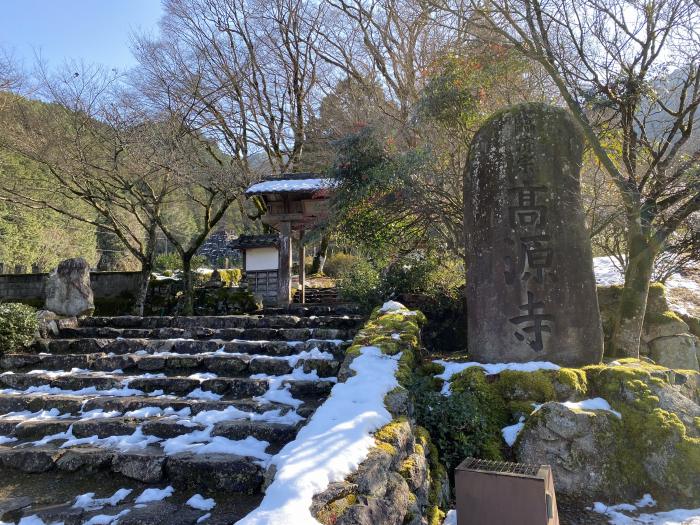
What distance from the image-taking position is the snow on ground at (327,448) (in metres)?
2.14

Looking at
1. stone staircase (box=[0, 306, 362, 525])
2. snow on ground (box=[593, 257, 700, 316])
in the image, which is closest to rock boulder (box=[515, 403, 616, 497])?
stone staircase (box=[0, 306, 362, 525])

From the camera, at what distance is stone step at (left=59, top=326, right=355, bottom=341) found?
652cm

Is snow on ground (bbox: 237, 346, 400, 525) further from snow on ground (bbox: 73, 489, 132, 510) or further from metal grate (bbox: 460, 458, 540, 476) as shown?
snow on ground (bbox: 73, 489, 132, 510)

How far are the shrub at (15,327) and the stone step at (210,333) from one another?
2.55ft

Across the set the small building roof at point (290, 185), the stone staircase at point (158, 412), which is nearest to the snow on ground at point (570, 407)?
the stone staircase at point (158, 412)

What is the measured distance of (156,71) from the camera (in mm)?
16453

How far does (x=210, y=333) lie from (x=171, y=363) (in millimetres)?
1144

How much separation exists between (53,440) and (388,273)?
5.80m

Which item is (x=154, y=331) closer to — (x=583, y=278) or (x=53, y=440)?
(x=53, y=440)

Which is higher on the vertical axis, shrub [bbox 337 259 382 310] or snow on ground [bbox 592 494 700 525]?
shrub [bbox 337 259 382 310]

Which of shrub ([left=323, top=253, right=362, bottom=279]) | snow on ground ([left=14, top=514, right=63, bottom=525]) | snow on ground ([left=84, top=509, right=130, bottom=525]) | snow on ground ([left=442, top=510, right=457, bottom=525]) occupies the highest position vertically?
shrub ([left=323, top=253, right=362, bottom=279])

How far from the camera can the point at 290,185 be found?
11453 millimetres

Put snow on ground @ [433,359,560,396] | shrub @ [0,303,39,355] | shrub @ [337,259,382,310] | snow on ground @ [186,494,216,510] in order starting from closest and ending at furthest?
snow on ground @ [186,494,216,510] → snow on ground @ [433,359,560,396] → shrub @ [0,303,39,355] → shrub @ [337,259,382,310]

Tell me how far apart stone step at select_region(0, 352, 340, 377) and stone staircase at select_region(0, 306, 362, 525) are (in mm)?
14
